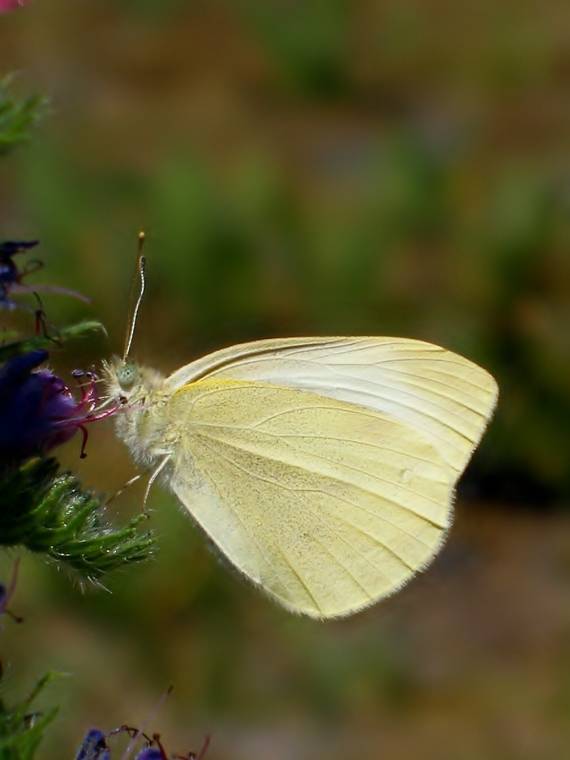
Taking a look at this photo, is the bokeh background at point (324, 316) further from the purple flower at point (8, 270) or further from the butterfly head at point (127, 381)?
the purple flower at point (8, 270)

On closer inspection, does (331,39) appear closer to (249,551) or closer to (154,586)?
(154,586)

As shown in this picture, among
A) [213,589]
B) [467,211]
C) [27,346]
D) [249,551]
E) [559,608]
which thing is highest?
[27,346]

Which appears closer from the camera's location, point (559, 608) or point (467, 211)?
point (559, 608)

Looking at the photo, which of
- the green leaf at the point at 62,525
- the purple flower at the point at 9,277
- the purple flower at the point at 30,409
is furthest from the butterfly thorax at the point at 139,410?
the purple flower at the point at 9,277

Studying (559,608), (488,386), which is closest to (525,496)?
(559,608)

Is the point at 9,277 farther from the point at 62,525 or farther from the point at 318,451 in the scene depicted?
the point at 318,451

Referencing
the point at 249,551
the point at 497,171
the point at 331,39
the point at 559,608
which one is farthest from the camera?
the point at 331,39
